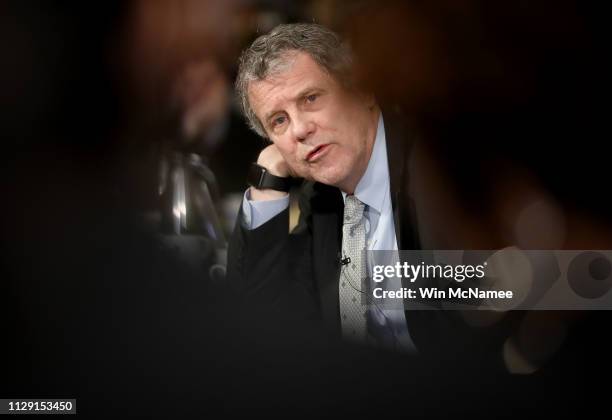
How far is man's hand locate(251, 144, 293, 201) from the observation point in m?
1.47

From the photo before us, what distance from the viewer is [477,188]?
1.36m

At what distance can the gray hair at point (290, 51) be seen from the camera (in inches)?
52.7

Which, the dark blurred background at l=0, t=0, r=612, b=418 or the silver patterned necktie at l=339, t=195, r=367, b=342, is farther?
the silver patterned necktie at l=339, t=195, r=367, b=342

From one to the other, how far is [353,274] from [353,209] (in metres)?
0.16

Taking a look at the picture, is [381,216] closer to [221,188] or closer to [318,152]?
[318,152]

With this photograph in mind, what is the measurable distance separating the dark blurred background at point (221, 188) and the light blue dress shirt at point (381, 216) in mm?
66

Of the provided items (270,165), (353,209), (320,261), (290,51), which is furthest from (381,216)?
(290,51)

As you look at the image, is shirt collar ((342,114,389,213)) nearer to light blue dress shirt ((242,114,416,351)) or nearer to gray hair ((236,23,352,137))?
light blue dress shirt ((242,114,416,351))

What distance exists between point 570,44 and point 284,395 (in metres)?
1.05

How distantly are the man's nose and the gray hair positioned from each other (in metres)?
0.10

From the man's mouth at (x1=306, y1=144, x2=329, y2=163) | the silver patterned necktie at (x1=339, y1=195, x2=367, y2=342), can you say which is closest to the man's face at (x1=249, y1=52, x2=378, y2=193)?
the man's mouth at (x1=306, y1=144, x2=329, y2=163)

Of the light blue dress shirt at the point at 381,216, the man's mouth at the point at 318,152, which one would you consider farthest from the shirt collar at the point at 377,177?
the man's mouth at the point at 318,152

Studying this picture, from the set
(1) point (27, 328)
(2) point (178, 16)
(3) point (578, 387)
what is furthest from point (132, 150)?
(3) point (578, 387)

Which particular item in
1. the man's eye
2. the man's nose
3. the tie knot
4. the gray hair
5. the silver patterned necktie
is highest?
the gray hair
